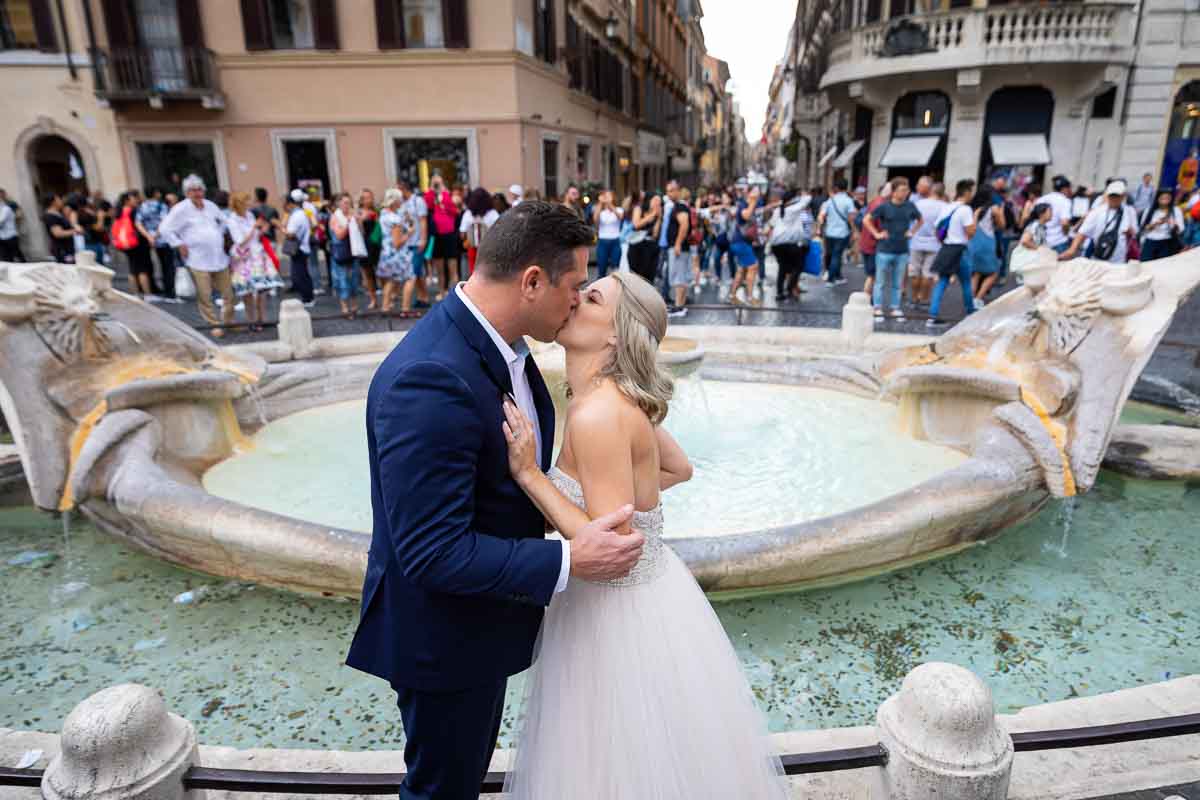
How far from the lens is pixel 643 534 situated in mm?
1912

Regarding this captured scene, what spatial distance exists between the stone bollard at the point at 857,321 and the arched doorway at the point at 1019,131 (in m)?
14.5

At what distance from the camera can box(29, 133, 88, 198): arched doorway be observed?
19266 millimetres

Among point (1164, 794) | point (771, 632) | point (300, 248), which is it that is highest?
point (300, 248)

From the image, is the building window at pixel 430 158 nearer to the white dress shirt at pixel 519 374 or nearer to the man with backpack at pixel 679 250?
the man with backpack at pixel 679 250

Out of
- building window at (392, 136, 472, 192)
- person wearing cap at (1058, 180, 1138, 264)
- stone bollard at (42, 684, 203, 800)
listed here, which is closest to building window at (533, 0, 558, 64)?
building window at (392, 136, 472, 192)

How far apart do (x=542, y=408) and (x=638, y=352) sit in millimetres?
304

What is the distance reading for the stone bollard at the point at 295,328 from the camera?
8.09 metres

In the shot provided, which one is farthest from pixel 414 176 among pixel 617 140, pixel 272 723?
pixel 272 723

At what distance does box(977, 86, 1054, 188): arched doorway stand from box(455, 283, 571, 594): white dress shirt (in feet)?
70.2

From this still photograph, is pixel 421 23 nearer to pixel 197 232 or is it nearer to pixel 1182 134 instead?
pixel 197 232

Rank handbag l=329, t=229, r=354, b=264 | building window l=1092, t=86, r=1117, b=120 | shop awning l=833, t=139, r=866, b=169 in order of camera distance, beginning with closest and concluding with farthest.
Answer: handbag l=329, t=229, r=354, b=264 < building window l=1092, t=86, r=1117, b=120 < shop awning l=833, t=139, r=866, b=169

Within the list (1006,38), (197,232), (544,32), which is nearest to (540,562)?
(197,232)

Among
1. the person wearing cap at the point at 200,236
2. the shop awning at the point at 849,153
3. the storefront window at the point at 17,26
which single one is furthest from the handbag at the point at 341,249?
the shop awning at the point at 849,153

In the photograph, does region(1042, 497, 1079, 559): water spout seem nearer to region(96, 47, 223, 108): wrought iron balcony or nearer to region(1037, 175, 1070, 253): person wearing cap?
region(1037, 175, 1070, 253): person wearing cap
